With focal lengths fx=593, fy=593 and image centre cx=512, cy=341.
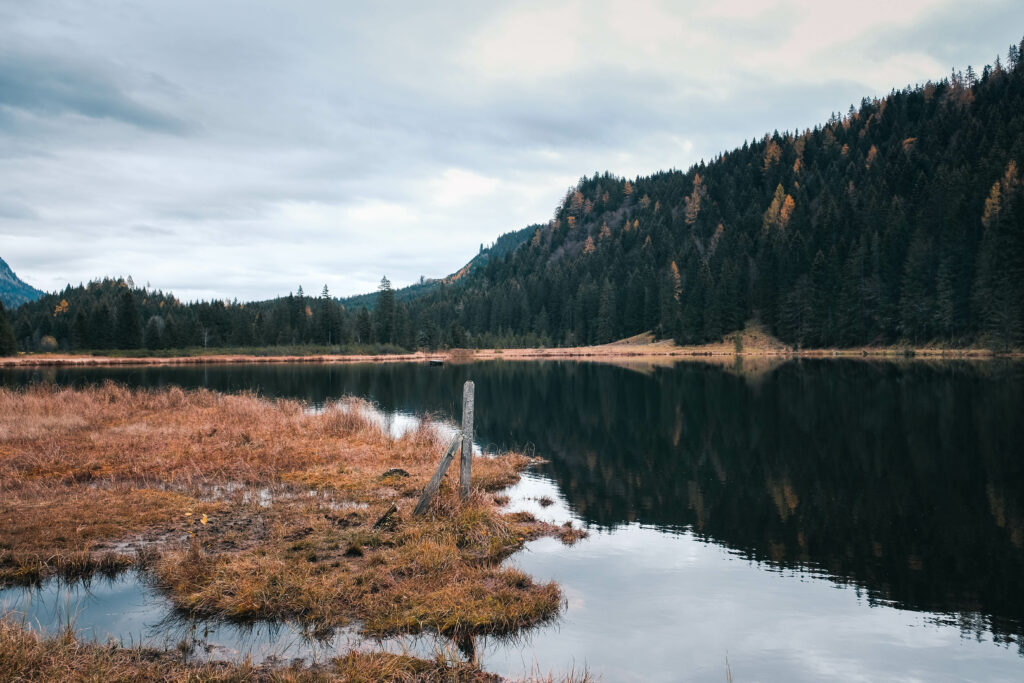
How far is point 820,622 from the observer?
9.99 m

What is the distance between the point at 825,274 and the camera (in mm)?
113750

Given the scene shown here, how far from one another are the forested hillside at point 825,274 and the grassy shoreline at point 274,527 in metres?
93.1

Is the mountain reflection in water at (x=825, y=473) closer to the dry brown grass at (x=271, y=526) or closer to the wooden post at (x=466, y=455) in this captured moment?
the wooden post at (x=466, y=455)

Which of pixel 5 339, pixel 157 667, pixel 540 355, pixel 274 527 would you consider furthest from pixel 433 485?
pixel 5 339

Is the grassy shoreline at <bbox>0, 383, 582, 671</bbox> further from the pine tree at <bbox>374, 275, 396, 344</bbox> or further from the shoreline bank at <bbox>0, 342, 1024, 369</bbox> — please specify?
the pine tree at <bbox>374, 275, 396, 344</bbox>

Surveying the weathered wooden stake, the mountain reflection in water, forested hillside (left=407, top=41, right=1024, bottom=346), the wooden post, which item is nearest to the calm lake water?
the mountain reflection in water

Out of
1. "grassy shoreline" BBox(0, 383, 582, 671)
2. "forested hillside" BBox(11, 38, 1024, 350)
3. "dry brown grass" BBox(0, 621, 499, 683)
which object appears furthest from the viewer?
"forested hillside" BBox(11, 38, 1024, 350)

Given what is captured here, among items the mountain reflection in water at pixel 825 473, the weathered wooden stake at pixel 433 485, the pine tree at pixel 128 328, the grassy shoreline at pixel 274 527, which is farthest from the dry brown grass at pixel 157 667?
the pine tree at pixel 128 328

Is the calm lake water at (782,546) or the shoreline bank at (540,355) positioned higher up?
the shoreline bank at (540,355)

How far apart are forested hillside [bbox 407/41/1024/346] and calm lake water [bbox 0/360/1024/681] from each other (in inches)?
2845

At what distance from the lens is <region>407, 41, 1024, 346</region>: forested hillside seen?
9081cm

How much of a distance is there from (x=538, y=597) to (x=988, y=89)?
221863 millimetres

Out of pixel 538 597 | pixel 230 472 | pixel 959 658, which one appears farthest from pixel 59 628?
pixel 959 658

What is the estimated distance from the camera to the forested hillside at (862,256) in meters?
90.8
